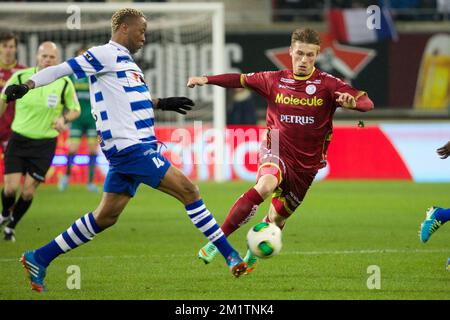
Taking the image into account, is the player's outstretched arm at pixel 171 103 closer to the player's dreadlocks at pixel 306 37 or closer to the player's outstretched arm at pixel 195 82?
the player's outstretched arm at pixel 195 82

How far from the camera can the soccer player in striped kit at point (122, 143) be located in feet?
24.7

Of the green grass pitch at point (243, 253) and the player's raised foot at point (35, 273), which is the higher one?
the player's raised foot at point (35, 273)

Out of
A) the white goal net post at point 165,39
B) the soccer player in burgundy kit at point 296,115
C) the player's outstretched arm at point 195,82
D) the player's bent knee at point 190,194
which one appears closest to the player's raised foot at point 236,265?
the player's bent knee at point 190,194

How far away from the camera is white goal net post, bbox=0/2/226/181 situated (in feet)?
65.2

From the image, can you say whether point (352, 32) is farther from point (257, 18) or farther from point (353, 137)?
point (353, 137)

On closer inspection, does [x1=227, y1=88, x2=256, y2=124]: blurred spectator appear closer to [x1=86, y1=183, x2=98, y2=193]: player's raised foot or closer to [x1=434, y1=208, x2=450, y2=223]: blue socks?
[x1=86, y1=183, x2=98, y2=193]: player's raised foot

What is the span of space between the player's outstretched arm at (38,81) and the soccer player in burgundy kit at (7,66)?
5.07m

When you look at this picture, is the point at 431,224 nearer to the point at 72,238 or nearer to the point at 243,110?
the point at 72,238

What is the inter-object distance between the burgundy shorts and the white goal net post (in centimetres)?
1040

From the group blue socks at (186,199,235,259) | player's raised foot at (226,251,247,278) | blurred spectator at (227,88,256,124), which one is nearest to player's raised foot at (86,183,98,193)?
blurred spectator at (227,88,256,124)

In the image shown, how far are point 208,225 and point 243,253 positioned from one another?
2.64 m

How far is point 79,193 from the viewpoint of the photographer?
1803 centimetres

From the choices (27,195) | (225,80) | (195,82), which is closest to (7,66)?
(27,195)

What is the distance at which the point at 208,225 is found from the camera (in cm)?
772
